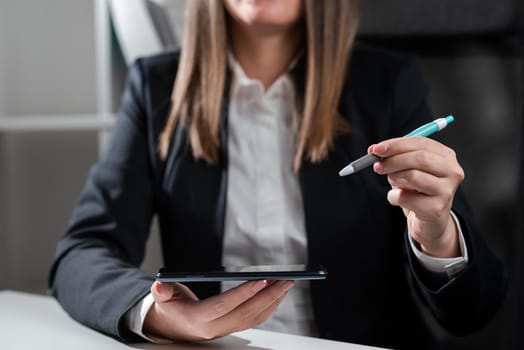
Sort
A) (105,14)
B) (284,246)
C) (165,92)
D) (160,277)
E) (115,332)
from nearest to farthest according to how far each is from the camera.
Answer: (160,277) → (115,332) → (284,246) → (165,92) → (105,14)

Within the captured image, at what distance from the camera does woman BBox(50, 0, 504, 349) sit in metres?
0.95

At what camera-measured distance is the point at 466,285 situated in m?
0.79

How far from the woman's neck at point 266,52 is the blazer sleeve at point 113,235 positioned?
0.60 ft

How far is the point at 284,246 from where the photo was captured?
0.96 metres

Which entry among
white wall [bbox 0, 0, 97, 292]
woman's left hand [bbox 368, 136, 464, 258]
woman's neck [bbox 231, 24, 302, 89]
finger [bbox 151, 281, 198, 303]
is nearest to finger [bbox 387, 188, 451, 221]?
woman's left hand [bbox 368, 136, 464, 258]

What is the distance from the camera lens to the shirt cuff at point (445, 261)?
75cm

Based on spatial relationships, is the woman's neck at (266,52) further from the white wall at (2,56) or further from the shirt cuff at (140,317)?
the white wall at (2,56)

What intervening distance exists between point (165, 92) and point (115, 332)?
502 millimetres

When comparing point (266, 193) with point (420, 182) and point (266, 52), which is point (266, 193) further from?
point (420, 182)

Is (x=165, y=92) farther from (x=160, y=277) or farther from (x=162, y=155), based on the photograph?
(x=160, y=277)

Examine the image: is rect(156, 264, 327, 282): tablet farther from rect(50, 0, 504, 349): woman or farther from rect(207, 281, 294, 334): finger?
rect(50, 0, 504, 349): woman

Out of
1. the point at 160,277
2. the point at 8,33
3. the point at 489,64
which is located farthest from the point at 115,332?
the point at 8,33

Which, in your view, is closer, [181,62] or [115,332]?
[115,332]

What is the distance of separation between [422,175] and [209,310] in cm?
24
